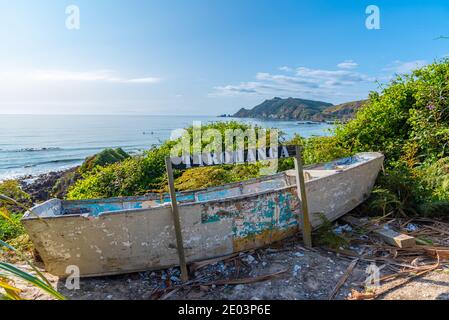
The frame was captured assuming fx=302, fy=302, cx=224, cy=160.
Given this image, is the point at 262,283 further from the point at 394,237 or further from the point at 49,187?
the point at 49,187

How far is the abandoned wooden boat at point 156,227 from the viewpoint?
356 cm

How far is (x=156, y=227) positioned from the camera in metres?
3.74

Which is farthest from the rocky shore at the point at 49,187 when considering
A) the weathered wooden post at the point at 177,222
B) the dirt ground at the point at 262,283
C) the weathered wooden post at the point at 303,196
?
the weathered wooden post at the point at 303,196

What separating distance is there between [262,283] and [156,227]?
1459 mm

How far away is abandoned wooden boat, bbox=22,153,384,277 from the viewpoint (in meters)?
3.56

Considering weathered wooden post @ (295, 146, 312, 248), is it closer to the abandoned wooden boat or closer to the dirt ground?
the abandoned wooden boat

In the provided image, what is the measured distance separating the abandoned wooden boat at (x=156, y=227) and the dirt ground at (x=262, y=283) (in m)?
A: 0.16

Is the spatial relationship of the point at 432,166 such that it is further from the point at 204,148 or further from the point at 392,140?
the point at 204,148

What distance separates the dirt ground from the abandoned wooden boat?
16cm

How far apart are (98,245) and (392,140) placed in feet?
24.1

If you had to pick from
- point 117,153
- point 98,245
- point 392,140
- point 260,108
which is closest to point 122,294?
point 98,245

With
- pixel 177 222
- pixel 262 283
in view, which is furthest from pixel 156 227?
pixel 262 283

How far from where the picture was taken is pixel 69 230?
3.53 metres

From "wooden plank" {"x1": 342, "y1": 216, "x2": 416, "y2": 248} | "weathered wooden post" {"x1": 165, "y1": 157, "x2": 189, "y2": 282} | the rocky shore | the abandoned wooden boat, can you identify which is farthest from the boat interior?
the rocky shore
